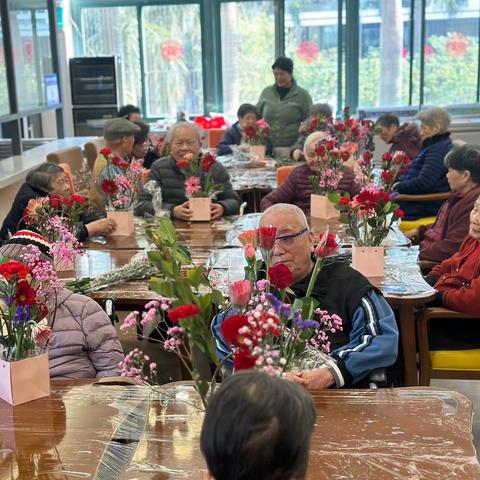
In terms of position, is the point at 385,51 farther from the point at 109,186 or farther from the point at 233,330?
the point at 233,330

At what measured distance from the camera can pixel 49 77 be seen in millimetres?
8570

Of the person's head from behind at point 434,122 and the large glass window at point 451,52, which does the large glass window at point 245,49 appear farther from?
the person's head from behind at point 434,122

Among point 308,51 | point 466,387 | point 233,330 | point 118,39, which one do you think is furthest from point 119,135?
point 118,39

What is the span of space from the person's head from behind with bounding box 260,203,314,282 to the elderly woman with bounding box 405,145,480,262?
65.2 inches

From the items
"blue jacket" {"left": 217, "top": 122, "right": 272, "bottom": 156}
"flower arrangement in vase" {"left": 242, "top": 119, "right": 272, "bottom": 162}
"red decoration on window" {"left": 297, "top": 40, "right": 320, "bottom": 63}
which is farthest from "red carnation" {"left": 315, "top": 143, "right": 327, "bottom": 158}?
"red decoration on window" {"left": 297, "top": 40, "right": 320, "bottom": 63}

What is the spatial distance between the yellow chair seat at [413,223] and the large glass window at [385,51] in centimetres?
523

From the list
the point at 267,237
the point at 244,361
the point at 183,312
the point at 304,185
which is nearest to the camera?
the point at 183,312

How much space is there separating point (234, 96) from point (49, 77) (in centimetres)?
344

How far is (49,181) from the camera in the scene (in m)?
3.99

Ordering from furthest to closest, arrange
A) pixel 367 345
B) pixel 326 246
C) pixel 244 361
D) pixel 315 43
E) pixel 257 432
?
pixel 315 43 < pixel 367 345 < pixel 326 246 < pixel 244 361 < pixel 257 432

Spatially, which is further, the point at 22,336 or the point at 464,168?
the point at 464,168

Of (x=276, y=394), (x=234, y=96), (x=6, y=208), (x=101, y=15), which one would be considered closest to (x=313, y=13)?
(x=234, y=96)

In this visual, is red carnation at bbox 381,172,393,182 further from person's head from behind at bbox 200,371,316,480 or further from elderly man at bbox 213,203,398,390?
person's head from behind at bbox 200,371,316,480

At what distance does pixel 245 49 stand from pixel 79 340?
910 cm
